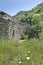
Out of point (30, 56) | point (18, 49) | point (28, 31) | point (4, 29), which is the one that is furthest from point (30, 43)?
point (28, 31)

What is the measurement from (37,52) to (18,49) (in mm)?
766

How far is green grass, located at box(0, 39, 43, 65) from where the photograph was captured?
6862mm

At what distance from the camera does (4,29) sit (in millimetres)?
13344

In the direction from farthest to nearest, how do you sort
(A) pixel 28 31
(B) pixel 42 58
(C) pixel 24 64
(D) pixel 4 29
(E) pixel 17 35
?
1. (A) pixel 28 31
2. (E) pixel 17 35
3. (D) pixel 4 29
4. (B) pixel 42 58
5. (C) pixel 24 64

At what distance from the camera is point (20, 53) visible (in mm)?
7633

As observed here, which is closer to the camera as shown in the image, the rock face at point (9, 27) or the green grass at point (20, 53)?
the green grass at point (20, 53)

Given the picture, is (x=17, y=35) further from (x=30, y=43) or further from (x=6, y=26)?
(x=30, y=43)

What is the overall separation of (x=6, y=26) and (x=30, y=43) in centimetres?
487

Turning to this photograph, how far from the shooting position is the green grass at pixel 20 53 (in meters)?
6.86

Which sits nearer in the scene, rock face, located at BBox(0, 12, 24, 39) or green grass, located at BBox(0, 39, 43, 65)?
green grass, located at BBox(0, 39, 43, 65)

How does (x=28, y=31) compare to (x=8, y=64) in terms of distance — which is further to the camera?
(x=28, y=31)

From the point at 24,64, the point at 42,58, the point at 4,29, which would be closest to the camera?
the point at 24,64

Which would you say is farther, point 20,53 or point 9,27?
point 9,27

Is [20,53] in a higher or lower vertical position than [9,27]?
lower
